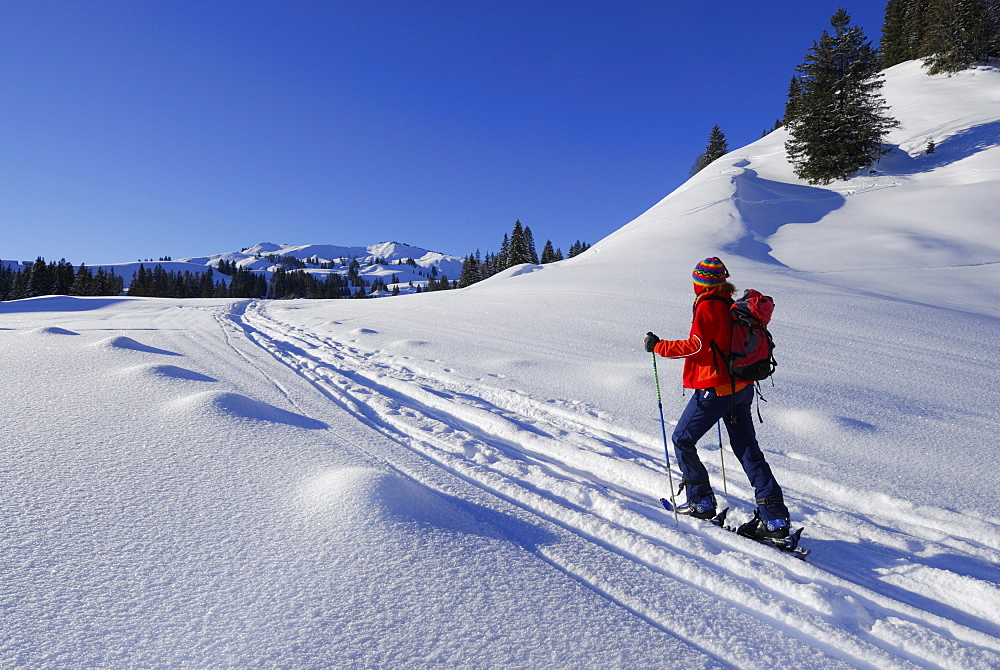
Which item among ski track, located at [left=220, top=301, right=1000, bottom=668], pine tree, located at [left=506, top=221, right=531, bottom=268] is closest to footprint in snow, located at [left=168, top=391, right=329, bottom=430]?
ski track, located at [left=220, top=301, right=1000, bottom=668]

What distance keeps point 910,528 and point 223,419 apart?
582 centimetres

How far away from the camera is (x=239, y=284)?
Answer: 9706 cm

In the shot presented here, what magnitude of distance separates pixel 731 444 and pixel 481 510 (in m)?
1.92

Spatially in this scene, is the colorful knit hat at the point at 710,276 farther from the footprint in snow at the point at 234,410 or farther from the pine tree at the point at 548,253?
the pine tree at the point at 548,253

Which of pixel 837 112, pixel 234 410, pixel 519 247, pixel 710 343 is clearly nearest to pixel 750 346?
pixel 710 343

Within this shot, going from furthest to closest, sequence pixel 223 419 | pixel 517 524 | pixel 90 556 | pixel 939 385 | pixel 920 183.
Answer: pixel 920 183 → pixel 939 385 → pixel 223 419 → pixel 517 524 → pixel 90 556

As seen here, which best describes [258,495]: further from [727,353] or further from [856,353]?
[856,353]

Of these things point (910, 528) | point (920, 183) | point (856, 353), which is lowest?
point (910, 528)

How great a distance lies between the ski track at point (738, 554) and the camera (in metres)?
2.38

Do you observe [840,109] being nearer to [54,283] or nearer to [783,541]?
[783,541]

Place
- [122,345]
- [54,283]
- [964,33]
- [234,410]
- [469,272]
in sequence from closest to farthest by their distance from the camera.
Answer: [234,410], [122,345], [964,33], [54,283], [469,272]

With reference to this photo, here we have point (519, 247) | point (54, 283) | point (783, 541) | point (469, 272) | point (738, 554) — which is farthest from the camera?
point (469, 272)

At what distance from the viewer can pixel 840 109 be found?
25609 millimetres

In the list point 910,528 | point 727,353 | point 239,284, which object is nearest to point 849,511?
point 910,528
